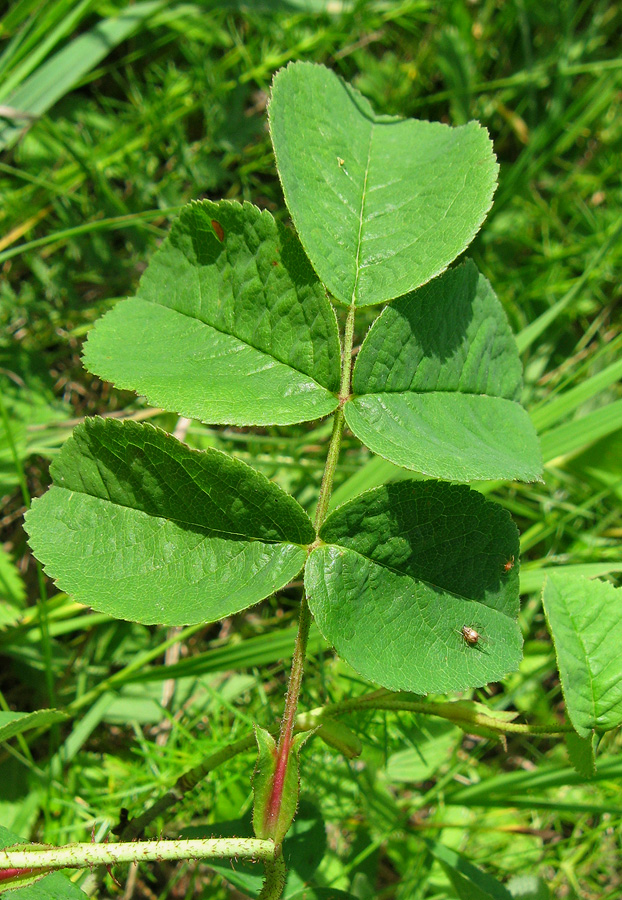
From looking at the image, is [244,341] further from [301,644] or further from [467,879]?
[467,879]

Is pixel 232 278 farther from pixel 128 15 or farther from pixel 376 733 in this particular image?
pixel 128 15

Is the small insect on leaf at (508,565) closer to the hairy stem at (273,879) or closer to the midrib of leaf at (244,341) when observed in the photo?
the midrib of leaf at (244,341)

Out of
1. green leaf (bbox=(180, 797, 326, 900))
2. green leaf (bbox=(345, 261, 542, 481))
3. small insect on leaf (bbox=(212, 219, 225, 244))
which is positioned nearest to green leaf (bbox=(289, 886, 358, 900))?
green leaf (bbox=(180, 797, 326, 900))

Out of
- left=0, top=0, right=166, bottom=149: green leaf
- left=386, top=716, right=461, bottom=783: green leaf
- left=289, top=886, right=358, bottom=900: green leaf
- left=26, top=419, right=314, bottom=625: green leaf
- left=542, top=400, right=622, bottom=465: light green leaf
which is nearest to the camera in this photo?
left=26, top=419, right=314, bottom=625: green leaf

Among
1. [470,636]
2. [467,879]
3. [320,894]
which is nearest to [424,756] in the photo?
[467,879]

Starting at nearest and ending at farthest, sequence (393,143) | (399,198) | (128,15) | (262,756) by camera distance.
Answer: (262,756)
(399,198)
(393,143)
(128,15)

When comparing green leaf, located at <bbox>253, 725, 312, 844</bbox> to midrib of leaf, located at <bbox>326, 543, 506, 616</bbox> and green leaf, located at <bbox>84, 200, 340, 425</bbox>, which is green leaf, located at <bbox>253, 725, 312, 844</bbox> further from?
green leaf, located at <bbox>84, 200, 340, 425</bbox>

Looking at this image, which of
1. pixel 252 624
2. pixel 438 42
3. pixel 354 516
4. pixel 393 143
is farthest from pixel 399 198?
pixel 438 42
